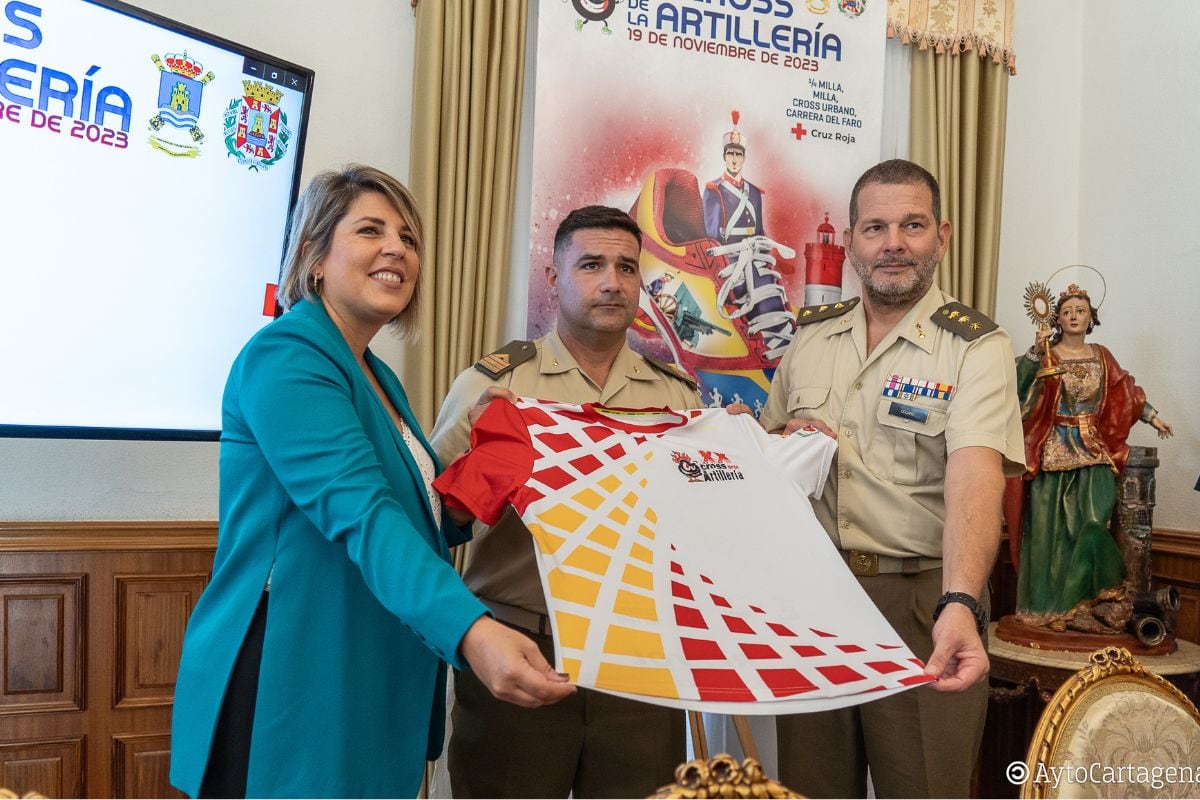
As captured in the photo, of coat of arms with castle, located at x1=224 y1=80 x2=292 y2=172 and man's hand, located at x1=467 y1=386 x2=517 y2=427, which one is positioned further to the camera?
coat of arms with castle, located at x1=224 y1=80 x2=292 y2=172

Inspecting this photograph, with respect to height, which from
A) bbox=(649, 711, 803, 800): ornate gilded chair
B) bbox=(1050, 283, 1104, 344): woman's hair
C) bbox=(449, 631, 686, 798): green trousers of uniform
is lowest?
A: bbox=(449, 631, 686, 798): green trousers of uniform

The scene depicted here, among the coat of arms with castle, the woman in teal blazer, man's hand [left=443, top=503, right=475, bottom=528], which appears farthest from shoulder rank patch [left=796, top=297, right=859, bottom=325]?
the coat of arms with castle

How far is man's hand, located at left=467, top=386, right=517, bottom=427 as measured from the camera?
1.97 m

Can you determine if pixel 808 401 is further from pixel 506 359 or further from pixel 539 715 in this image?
pixel 539 715

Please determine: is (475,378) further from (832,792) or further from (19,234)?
(832,792)

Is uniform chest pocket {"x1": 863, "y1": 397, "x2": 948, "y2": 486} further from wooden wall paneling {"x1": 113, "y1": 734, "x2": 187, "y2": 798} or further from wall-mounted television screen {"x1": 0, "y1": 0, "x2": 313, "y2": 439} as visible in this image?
wooden wall paneling {"x1": 113, "y1": 734, "x2": 187, "y2": 798}

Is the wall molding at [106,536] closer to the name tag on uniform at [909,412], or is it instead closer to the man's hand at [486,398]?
the man's hand at [486,398]

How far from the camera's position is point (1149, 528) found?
283 centimetres

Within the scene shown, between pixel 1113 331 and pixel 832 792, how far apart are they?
7.09 ft

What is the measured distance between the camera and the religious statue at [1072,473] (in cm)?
282

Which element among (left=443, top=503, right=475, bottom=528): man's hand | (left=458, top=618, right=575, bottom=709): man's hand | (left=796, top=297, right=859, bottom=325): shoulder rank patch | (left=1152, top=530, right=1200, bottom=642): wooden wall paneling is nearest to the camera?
(left=458, top=618, right=575, bottom=709): man's hand

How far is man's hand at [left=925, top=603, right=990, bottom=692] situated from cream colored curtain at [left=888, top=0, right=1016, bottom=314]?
1.95 m

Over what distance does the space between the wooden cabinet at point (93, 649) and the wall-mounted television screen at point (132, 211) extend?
0.46 metres

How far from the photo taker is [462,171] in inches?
115
